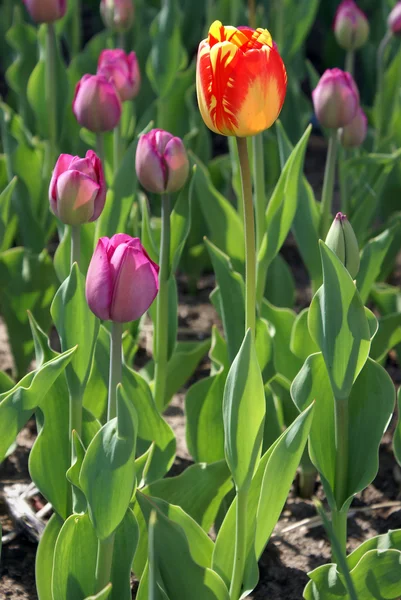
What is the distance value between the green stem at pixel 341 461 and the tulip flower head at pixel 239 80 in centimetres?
44

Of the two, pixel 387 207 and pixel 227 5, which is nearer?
pixel 387 207

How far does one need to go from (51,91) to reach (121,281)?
131 centimetres

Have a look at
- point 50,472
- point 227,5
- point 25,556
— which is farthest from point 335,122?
point 227,5

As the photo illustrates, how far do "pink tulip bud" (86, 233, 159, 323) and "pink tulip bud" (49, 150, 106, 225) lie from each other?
230 mm

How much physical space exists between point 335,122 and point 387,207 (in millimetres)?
900

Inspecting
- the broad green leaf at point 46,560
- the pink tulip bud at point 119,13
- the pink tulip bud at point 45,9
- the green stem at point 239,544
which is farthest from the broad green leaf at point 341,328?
the pink tulip bud at point 119,13

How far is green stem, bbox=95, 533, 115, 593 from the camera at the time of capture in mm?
1265

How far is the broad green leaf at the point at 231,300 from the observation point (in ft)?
5.43

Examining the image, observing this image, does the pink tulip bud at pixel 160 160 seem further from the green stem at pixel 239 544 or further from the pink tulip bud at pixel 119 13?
the pink tulip bud at pixel 119 13

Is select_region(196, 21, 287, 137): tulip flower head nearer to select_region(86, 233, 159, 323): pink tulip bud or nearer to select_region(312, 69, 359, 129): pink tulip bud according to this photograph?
select_region(86, 233, 159, 323): pink tulip bud

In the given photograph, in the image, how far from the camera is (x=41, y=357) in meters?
1.50

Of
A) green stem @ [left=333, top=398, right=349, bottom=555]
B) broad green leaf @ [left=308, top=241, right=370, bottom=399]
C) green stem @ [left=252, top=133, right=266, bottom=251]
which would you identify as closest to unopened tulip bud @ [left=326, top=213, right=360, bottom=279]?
broad green leaf @ [left=308, top=241, right=370, bottom=399]

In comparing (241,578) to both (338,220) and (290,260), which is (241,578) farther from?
(290,260)

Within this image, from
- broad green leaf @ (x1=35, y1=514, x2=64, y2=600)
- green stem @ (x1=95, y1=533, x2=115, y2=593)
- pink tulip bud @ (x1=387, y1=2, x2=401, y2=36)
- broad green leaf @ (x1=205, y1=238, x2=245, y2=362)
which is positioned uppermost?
pink tulip bud @ (x1=387, y1=2, x2=401, y2=36)
